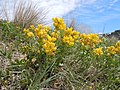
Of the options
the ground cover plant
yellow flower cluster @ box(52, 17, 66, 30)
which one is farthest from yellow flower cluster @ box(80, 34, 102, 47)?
yellow flower cluster @ box(52, 17, 66, 30)

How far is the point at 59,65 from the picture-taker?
10.2 ft

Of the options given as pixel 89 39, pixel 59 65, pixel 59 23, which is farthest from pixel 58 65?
pixel 89 39

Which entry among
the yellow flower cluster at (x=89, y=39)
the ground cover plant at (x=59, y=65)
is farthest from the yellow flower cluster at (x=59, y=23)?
the yellow flower cluster at (x=89, y=39)

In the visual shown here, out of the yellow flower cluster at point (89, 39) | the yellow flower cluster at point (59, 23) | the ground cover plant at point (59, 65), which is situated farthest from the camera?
the yellow flower cluster at point (89, 39)

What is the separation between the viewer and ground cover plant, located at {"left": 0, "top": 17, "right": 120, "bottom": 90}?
2.81 m

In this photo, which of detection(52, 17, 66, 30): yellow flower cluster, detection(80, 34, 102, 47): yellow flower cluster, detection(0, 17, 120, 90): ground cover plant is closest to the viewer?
detection(0, 17, 120, 90): ground cover plant

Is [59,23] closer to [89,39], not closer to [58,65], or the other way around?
[58,65]

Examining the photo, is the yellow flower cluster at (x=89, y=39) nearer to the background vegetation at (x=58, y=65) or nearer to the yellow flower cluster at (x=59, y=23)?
the background vegetation at (x=58, y=65)

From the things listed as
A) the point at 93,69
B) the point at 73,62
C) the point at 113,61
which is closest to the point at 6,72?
the point at 73,62

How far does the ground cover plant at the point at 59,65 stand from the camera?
9.23ft

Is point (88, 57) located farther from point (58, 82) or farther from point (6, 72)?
point (6, 72)

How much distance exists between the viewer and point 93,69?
3.40 m

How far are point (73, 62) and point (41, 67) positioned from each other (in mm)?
584

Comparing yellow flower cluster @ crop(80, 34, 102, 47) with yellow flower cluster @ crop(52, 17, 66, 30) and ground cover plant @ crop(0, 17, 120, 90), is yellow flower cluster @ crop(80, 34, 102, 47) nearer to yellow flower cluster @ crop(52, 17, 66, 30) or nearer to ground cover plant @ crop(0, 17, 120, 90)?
ground cover plant @ crop(0, 17, 120, 90)
